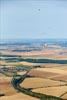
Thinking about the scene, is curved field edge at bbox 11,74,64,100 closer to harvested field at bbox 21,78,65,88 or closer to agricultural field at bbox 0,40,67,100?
agricultural field at bbox 0,40,67,100

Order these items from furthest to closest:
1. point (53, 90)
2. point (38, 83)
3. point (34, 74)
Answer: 1. point (34, 74)
2. point (38, 83)
3. point (53, 90)

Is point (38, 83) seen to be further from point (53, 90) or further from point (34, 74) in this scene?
point (34, 74)

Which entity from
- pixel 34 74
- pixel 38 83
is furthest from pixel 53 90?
pixel 34 74

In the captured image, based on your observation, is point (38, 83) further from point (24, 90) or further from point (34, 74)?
point (34, 74)

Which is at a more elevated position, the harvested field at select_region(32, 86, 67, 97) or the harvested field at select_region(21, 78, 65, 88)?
the harvested field at select_region(21, 78, 65, 88)

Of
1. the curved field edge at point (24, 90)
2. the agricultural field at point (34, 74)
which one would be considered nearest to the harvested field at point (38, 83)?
the agricultural field at point (34, 74)

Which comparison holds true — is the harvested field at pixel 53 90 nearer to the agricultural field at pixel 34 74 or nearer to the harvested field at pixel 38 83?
the agricultural field at pixel 34 74

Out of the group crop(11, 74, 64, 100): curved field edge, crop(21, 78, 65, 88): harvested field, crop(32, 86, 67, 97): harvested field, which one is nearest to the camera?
crop(11, 74, 64, 100): curved field edge

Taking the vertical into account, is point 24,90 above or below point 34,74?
below

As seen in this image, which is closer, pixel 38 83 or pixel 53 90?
pixel 53 90

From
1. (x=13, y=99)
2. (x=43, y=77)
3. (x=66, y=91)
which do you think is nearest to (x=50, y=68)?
(x=43, y=77)

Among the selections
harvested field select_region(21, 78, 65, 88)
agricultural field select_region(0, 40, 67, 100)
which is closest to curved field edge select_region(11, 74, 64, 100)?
agricultural field select_region(0, 40, 67, 100)

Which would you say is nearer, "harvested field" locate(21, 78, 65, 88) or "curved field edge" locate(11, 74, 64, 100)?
"curved field edge" locate(11, 74, 64, 100)

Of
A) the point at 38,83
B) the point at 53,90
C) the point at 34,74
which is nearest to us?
the point at 53,90
